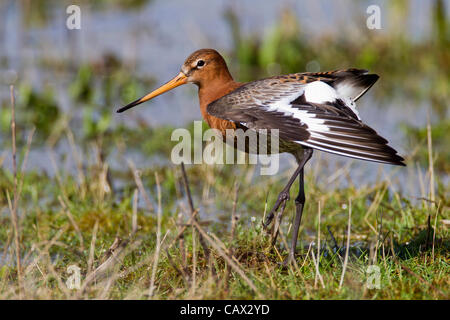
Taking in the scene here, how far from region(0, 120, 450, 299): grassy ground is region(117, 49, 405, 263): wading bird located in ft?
1.57

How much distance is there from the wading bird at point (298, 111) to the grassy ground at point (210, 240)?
48 cm

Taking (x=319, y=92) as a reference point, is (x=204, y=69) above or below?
above

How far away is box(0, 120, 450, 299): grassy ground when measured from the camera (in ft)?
13.6

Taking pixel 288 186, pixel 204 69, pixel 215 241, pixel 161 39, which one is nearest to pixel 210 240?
pixel 288 186

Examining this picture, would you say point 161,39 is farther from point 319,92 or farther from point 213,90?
point 319,92

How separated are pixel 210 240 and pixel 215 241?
1.39 metres

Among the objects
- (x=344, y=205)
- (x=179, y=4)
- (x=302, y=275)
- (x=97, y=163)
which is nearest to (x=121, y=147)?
(x=97, y=163)

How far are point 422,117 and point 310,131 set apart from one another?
4875 millimetres

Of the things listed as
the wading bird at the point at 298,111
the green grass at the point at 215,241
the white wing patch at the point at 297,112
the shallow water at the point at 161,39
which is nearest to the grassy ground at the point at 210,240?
the green grass at the point at 215,241

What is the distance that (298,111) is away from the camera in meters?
4.80

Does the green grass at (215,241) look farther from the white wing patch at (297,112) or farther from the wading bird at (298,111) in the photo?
the white wing patch at (297,112)

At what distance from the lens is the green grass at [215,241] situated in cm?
417

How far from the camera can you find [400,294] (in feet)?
13.6

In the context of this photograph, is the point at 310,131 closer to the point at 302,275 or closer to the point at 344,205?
the point at 302,275
